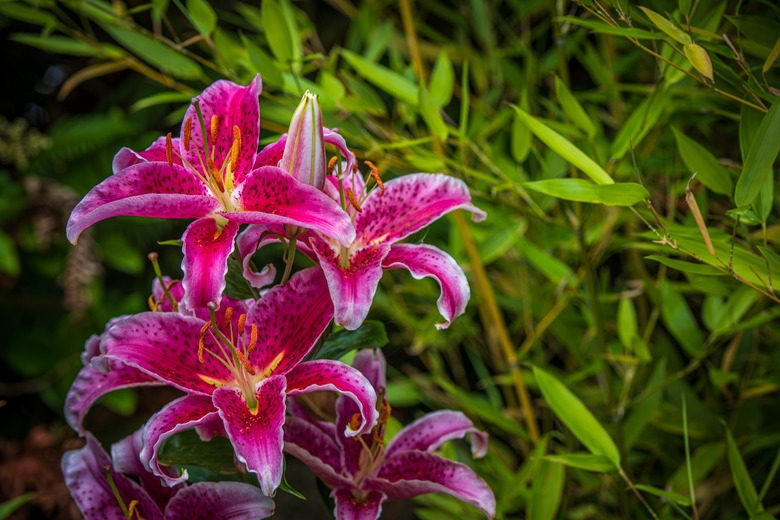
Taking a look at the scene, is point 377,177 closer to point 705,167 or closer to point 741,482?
point 705,167

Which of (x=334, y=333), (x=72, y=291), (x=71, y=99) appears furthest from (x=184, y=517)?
(x=71, y=99)

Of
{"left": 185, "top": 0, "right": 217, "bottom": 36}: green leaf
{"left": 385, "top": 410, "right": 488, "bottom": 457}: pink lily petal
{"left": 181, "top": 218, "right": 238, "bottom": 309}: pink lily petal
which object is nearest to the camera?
{"left": 181, "top": 218, "right": 238, "bottom": 309}: pink lily petal

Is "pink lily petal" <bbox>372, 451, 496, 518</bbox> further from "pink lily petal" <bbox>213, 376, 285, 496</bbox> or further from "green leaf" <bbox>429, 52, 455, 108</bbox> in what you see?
"green leaf" <bbox>429, 52, 455, 108</bbox>

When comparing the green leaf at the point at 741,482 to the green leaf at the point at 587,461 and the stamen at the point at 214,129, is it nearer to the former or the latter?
the green leaf at the point at 587,461

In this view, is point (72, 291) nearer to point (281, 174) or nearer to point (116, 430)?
point (116, 430)

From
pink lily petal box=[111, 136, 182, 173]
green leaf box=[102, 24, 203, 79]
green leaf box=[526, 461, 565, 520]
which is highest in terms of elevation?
pink lily petal box=[111, 136, 182, 173]

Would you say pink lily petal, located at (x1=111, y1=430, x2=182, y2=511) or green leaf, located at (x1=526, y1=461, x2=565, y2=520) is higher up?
pink lily petal, located at (x1=111, y1=430, x2=182, y2=511)

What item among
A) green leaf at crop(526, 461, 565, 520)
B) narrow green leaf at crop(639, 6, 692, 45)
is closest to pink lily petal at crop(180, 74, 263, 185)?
narrow green leaf at crop(639, 6, 692, 45)
